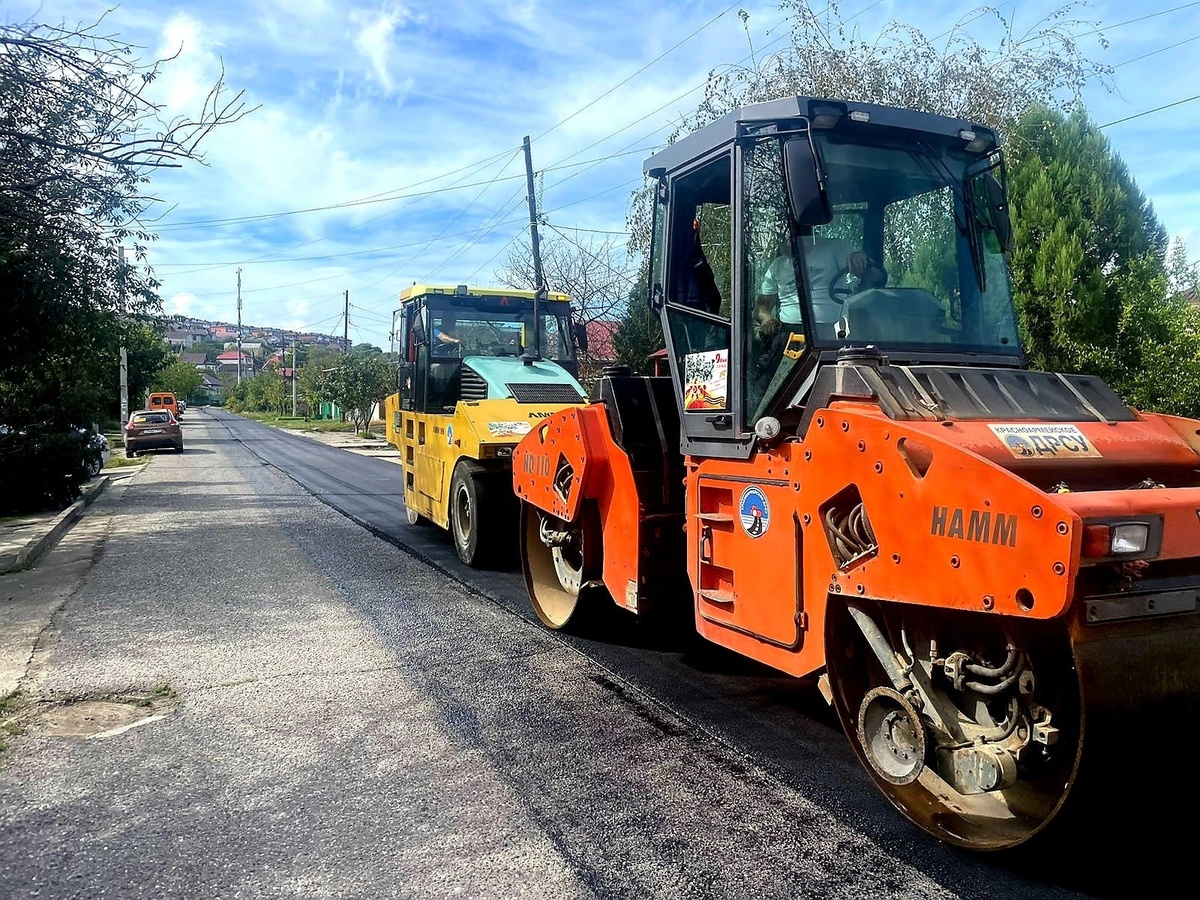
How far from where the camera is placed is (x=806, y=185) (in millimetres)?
3793

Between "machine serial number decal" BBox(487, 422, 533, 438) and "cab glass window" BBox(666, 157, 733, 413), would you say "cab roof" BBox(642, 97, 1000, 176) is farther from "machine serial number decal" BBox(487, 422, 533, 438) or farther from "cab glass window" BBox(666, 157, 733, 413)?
"machine serial number decal" BBox(487, 422, 533, 438)

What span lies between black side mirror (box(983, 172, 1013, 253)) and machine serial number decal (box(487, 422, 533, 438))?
16.7ft

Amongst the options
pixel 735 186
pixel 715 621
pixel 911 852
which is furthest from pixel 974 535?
pixel 735 186

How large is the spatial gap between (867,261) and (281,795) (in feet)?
11.2

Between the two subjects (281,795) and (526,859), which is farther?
(281,795)

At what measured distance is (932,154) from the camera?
438 centimetres

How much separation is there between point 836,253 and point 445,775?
285 centimetres

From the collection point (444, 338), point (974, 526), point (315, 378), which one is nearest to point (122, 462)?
point (444, 338)

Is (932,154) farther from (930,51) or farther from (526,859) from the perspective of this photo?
(930,51)

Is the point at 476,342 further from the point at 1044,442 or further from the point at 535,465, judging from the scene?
the point at 1044,442

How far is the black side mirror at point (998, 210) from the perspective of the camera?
4465 mm

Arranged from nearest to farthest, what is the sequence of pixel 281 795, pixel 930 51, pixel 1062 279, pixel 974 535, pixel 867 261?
pixel 974 535 → pixel 281 795 → pixel 867 261 → pixel 1062 279 → pixel 930 51

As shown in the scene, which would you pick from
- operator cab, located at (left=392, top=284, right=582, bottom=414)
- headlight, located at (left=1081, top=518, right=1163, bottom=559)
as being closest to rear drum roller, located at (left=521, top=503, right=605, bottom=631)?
operator cab, located at (left=392, top=284, right=582, bottom=414)

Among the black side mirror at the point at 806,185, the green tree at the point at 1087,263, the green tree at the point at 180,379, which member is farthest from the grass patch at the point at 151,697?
the green tree at the point at 180,379
